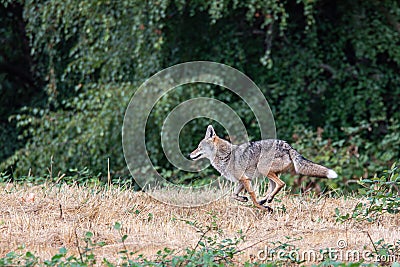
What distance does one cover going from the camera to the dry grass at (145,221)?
5.26 m

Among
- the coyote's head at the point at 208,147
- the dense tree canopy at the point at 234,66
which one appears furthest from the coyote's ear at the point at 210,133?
the dense tree canopy at the point at 234,66

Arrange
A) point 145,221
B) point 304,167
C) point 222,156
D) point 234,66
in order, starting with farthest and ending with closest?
point 234,66, point 222,156, point 304,167, point 145,221

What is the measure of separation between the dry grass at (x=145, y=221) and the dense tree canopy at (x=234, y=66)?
3783mm

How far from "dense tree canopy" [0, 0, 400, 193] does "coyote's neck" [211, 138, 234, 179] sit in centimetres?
393

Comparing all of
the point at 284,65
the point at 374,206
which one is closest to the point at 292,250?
the point at 374,206

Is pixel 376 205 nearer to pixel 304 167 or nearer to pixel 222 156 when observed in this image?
pixel 304 167

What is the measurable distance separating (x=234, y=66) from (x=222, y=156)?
17.7ft

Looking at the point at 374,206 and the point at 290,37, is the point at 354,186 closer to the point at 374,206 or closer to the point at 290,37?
the point at 290,37

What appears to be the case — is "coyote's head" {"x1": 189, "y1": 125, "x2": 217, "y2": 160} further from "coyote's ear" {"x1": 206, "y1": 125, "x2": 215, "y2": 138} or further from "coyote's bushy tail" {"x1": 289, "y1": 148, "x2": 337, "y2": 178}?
"coyote's bushy tail" {"x1": 289, "y1": 148, "x2": 337, "y2": 178}

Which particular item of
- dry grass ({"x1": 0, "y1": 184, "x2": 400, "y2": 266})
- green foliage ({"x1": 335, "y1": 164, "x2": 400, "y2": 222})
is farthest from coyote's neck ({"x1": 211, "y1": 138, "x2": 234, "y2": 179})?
green foliage ({"x1": 335, "y1": 164, "x2": 400, "y2": 222})

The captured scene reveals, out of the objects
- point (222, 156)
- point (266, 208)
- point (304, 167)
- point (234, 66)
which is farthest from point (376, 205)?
point (234, 66)

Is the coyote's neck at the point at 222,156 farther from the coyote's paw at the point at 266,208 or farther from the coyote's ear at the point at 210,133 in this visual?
the coyote's paw at the point at 266,208

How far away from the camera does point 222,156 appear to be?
6.35 m

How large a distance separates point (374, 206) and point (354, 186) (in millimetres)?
4318
